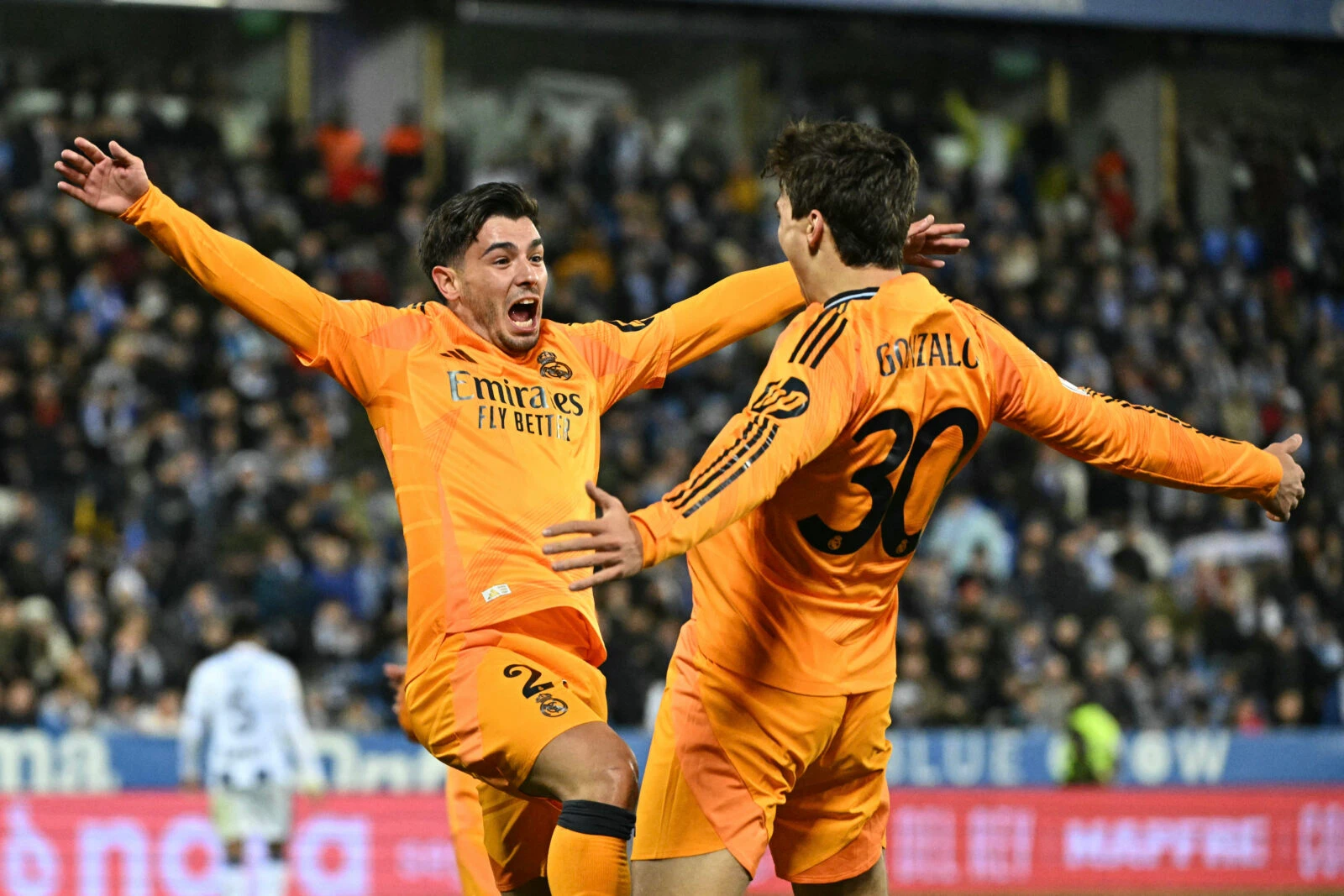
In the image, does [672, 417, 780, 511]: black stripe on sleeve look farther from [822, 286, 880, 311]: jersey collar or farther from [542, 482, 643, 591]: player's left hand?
[822, 286, 880, 311]: jersey collar

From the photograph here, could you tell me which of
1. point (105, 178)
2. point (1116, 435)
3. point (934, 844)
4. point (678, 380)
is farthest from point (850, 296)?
point (678, 380)

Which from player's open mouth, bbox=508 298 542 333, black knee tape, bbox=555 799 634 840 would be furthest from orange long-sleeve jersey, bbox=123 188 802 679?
black knee tape, bbox=555 799 634 840

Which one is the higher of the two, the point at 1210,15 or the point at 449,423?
the point at 1210,15

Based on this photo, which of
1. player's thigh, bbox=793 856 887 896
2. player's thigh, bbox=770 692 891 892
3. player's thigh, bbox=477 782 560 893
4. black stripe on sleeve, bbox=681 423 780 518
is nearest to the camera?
black stripe on sleeve, bbox=681 423 780 518

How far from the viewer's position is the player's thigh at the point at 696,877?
14.7ft

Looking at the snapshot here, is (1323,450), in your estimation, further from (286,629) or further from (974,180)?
(286,629)

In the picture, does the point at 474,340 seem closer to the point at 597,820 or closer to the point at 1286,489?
the point at 597,820

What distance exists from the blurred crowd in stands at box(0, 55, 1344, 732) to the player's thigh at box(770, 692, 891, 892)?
927cm

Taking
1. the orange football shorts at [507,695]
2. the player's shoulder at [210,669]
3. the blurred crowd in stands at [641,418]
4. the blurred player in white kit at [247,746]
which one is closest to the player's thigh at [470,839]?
the orange football shorts at [507,695]

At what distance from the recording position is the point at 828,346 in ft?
14.2

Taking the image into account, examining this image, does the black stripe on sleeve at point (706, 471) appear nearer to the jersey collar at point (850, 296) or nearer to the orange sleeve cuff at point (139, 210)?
the jersey collar at point (850, 296)

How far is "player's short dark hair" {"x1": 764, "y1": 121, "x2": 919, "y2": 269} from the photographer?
446 cm

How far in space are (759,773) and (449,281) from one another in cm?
192

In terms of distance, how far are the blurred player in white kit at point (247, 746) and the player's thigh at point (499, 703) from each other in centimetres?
667
